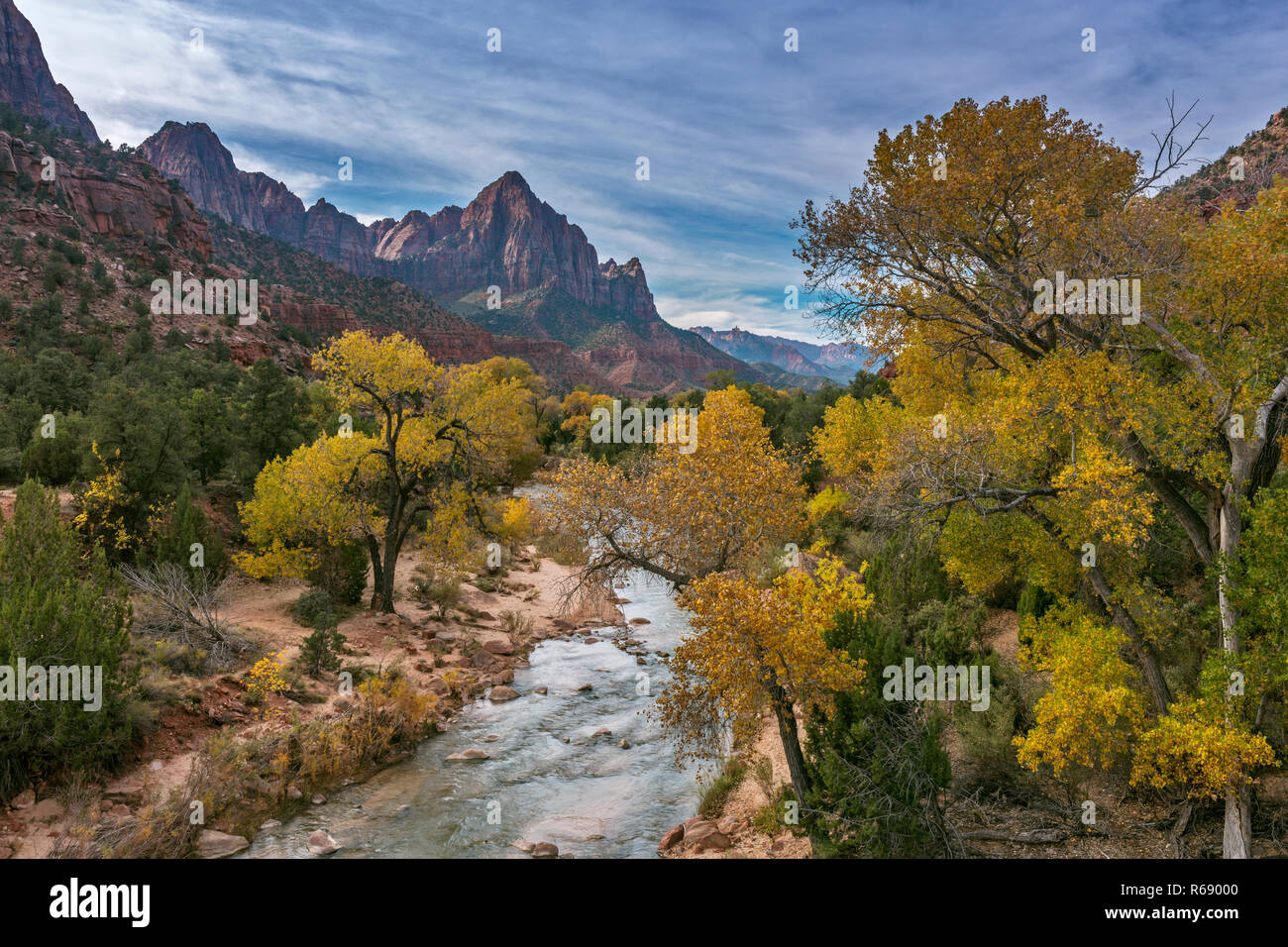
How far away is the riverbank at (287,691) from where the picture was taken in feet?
31.3

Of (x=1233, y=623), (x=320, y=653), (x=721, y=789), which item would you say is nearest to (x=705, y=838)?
(x=721, y=789)

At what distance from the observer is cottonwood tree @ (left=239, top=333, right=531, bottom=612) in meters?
19.1

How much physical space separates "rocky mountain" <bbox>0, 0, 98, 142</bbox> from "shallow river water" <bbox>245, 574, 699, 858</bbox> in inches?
5589

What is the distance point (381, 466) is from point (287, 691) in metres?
7.92

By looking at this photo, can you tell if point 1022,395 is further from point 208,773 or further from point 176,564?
point 176,564

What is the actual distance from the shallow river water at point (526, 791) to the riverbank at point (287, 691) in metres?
0.63

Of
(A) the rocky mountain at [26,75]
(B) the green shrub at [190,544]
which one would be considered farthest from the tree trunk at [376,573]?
(A) the rocky mountain at [26,75]

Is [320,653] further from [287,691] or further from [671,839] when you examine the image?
[671,839]

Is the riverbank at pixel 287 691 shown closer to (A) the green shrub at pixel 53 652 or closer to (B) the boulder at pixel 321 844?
(A) the green shrub at pixel 53 652

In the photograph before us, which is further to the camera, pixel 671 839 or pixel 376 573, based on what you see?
pixel 376 573

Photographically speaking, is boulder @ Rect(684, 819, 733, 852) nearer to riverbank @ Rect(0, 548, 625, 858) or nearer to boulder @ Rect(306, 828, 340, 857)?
riverbank @ Rect(0, 548, 625, 858)

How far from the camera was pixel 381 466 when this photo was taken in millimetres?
20312
